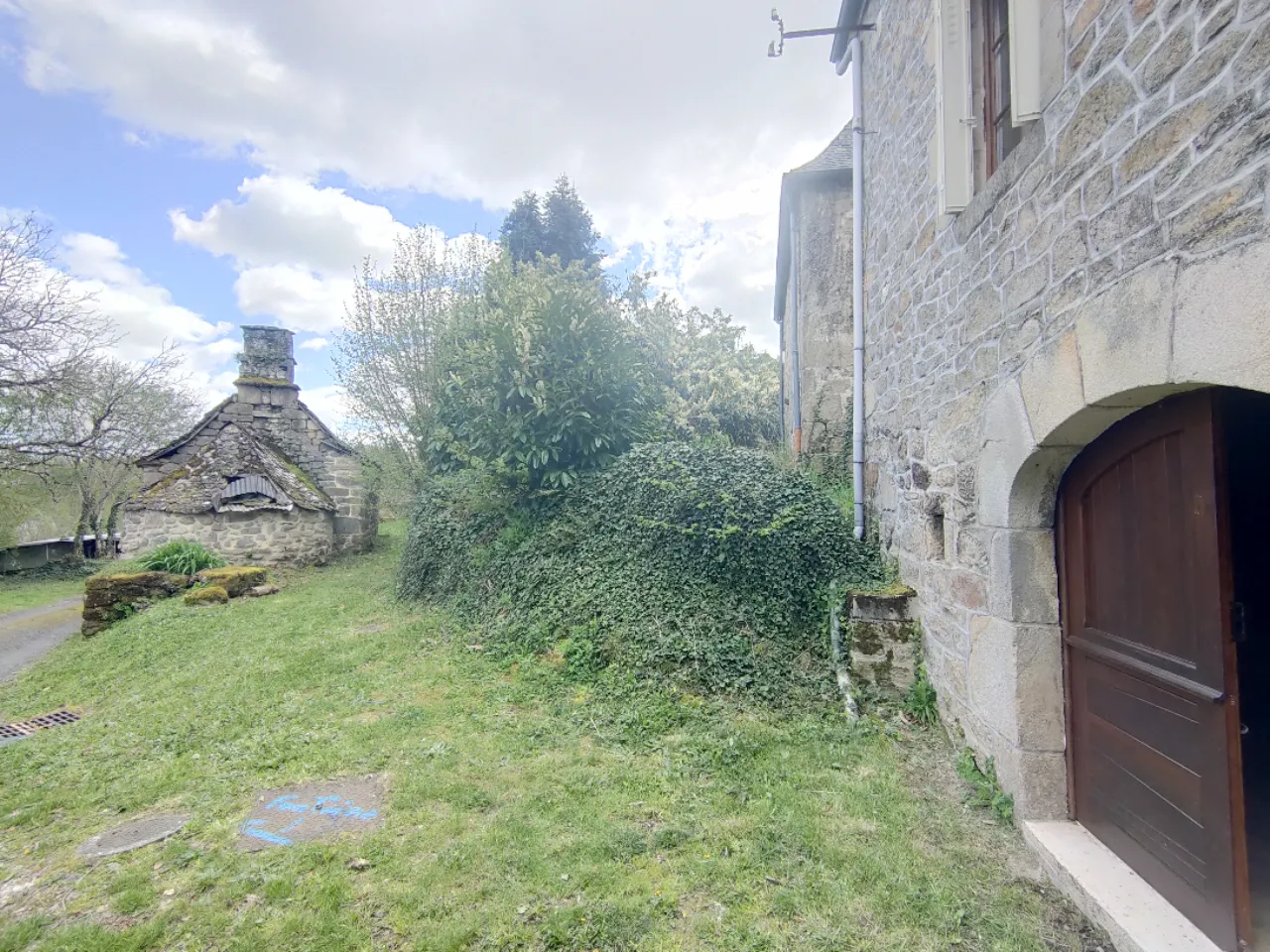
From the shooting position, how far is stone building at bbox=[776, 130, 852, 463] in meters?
8.27

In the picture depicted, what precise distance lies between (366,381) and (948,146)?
39.9 ft

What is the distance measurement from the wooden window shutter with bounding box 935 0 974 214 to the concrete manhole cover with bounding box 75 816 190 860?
5.80 m

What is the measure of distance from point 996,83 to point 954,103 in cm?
22

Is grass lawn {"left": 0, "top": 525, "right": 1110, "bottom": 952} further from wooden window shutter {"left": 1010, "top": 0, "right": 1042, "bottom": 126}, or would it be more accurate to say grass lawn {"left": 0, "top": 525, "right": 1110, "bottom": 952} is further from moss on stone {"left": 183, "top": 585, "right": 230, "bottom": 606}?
moss on stone {"left": 183, "top": 585, "right": 230, "bottom": 606}

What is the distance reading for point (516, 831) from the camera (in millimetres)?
3127

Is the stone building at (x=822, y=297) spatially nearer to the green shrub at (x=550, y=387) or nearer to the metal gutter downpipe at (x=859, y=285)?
the metal gutter downpipe at (x=859, y=285)

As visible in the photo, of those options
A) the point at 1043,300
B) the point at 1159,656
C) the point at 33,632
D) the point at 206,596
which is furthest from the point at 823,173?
the point at 33,632

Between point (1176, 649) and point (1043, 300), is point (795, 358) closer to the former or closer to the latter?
point (1043, 300)

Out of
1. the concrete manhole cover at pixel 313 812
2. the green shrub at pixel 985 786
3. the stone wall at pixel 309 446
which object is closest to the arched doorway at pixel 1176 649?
the green shrub at pixel 985 786

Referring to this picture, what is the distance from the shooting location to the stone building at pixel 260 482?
42.8 ft

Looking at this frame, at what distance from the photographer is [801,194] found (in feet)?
28.4

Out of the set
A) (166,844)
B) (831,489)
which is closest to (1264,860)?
(831,489)

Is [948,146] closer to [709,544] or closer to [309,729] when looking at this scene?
[709,544]

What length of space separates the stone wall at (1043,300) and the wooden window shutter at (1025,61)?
0.09 metres
